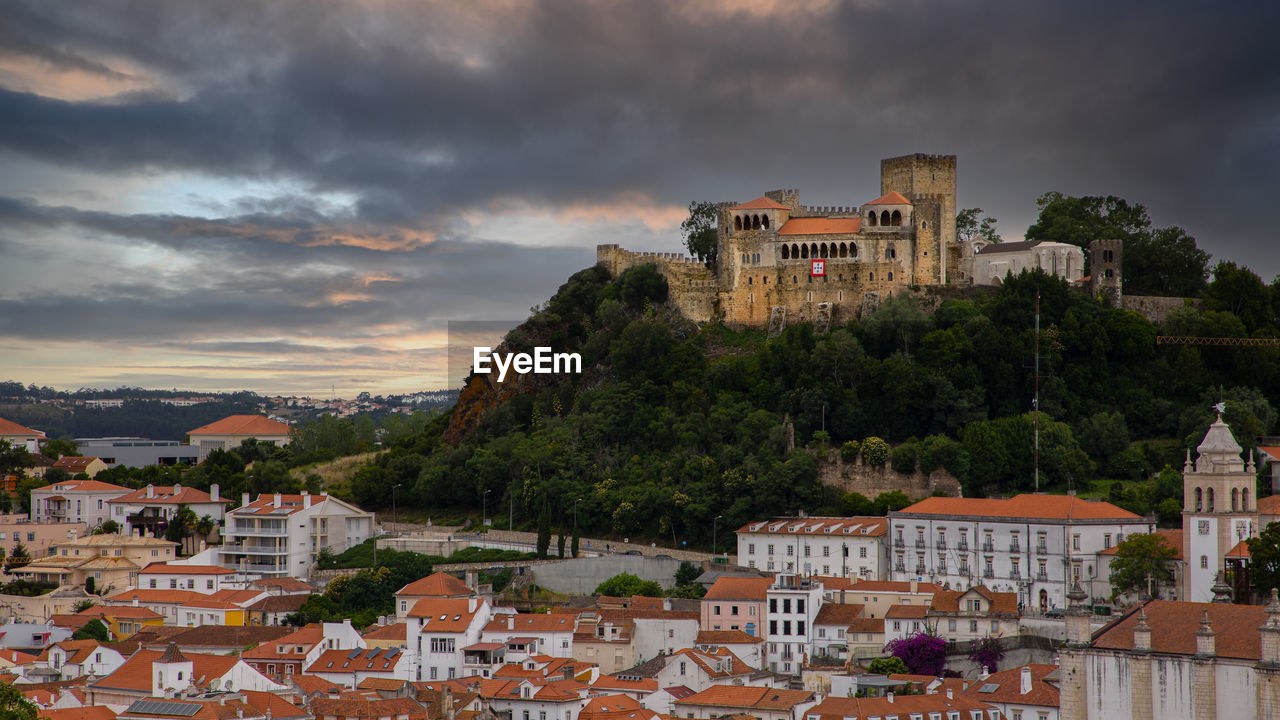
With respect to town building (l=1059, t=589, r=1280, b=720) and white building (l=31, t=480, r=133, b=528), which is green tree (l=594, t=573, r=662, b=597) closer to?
town building (l=1059, t=589, r=1280, b=720)

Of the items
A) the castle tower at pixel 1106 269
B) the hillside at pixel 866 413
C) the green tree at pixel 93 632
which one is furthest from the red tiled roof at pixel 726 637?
the castle tower at pixel 1106 269

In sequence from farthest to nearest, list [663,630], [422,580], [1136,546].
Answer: [422,580] → [663,630] → [1136,546]

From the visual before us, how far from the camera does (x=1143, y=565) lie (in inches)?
1993

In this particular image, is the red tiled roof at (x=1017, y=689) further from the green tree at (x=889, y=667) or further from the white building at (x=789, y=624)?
the white building at (x=789, y=624)

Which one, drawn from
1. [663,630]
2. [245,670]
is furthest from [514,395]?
[245,670]

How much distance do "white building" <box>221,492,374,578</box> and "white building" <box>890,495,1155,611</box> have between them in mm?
26660

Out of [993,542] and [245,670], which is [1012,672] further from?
[245,670]

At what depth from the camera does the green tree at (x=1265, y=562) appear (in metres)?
44.1

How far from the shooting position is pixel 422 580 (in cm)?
6203

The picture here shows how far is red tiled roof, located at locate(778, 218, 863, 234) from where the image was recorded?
78500 mm

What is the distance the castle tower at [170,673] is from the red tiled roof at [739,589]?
18451 millimetres

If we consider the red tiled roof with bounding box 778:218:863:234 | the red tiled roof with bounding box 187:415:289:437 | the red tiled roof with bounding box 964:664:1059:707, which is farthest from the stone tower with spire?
the red tiled roof with bounding box 187:415:289:437

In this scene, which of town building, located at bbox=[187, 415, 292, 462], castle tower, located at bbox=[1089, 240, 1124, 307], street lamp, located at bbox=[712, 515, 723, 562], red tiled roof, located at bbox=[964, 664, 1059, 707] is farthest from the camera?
town building, located at bbox=[187, 415, 292, 462]

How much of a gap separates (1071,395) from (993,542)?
46.3 feet
